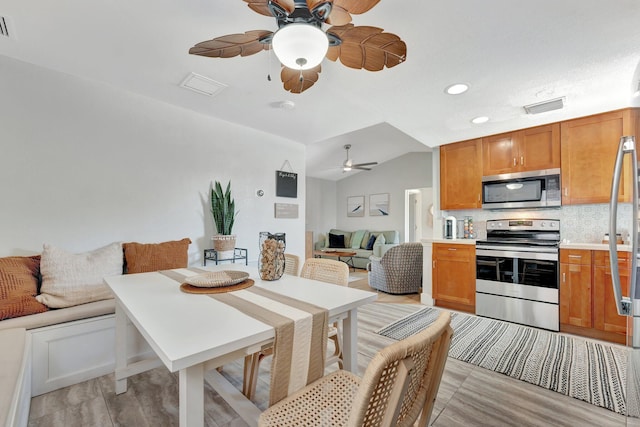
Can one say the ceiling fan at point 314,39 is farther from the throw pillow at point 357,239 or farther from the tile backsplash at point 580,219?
the throw pillow at point 357,239

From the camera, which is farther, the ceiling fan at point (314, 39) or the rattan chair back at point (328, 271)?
the rattan chair back at point (328, 271)

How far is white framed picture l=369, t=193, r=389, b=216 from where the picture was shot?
760cm

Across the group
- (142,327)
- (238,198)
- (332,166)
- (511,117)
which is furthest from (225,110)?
(332,166)

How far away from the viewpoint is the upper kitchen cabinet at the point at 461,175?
3555mm

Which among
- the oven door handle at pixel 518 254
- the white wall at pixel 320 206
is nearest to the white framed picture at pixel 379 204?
the white wall at pixel 320 206

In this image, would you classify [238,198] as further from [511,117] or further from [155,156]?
[511,117]

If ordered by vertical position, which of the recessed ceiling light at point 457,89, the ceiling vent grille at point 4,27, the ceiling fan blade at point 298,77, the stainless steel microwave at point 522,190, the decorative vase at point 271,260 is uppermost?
the ceiling vent grille at point 4,27

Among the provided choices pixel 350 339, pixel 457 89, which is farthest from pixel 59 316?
pixel 457 89

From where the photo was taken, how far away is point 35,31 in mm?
1829

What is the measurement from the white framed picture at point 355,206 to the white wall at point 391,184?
123 millimetres

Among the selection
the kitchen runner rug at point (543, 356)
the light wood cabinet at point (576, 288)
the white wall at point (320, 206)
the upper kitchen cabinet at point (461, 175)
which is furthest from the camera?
the white wall at point (320, 206)

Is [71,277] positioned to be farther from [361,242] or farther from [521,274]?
[361,242]

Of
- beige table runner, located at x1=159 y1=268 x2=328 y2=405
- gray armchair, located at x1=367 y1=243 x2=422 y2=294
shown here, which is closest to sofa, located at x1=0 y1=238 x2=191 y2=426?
beige table runner, located at x1=159 y1=268 x2=328 y2=405

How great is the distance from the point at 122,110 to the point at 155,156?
0.48 meters
